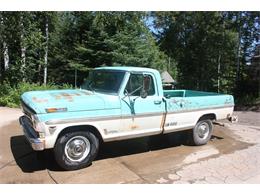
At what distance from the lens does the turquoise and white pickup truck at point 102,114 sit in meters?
5.07

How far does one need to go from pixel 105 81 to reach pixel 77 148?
1.69 m

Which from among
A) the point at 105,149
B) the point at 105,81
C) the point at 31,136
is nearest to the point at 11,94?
the point at 105,149

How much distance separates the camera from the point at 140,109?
612 centimetres

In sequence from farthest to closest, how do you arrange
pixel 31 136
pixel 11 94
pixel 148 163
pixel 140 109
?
1. pixel 11 94
2. pixel 140 109
3. pixel 148 163
4. pixel 31 136

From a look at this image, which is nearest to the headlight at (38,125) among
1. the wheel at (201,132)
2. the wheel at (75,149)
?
the wheel at (75,149)

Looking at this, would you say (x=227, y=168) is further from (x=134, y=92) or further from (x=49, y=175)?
(x=49, y=175)

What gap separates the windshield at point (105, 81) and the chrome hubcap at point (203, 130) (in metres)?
2.81

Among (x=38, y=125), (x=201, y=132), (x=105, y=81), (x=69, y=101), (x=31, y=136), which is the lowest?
(x=201, y=132)

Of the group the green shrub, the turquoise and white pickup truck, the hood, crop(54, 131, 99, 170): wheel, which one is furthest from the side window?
the green shrub

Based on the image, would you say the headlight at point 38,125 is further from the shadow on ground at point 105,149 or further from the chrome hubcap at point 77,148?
the shadow on ground at point 105,149

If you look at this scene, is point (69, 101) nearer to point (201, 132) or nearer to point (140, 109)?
point (140, 109)

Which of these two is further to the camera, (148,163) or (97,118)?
(148,163)

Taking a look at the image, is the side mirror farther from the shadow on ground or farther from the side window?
the shadow on ground

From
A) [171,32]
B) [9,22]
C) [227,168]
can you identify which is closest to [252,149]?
[227,168]
